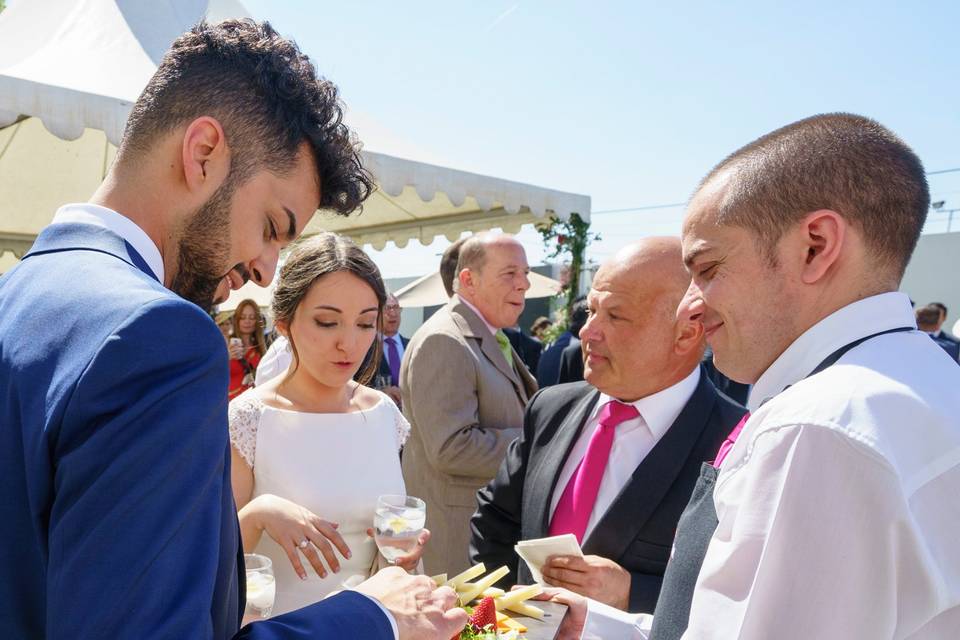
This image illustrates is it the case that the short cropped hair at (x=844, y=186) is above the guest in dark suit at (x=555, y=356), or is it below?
above

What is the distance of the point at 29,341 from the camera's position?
2.99 ft

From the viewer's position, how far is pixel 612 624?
A: 73.7 inches

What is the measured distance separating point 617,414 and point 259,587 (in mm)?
1351

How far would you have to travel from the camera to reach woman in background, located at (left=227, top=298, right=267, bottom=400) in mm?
6473

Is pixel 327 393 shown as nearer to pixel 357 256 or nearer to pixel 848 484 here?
pixel 357 256

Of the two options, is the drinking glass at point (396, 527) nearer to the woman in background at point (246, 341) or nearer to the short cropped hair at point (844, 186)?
the short cropped hair at point (844, 186)

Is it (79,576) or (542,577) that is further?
(542,577)

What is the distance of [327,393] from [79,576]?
193cm

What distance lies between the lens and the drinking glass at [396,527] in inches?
82.7

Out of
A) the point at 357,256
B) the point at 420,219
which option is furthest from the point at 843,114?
the point at 420,219

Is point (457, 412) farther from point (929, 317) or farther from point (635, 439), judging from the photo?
point (929, 317)

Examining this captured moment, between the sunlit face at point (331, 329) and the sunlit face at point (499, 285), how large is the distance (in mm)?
1281

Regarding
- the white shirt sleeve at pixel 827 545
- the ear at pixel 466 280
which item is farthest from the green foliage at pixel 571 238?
the white shirt sleeve at pixel 827 545

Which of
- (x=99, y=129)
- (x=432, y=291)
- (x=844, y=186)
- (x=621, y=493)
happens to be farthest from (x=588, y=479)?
(x=432, y=291)
